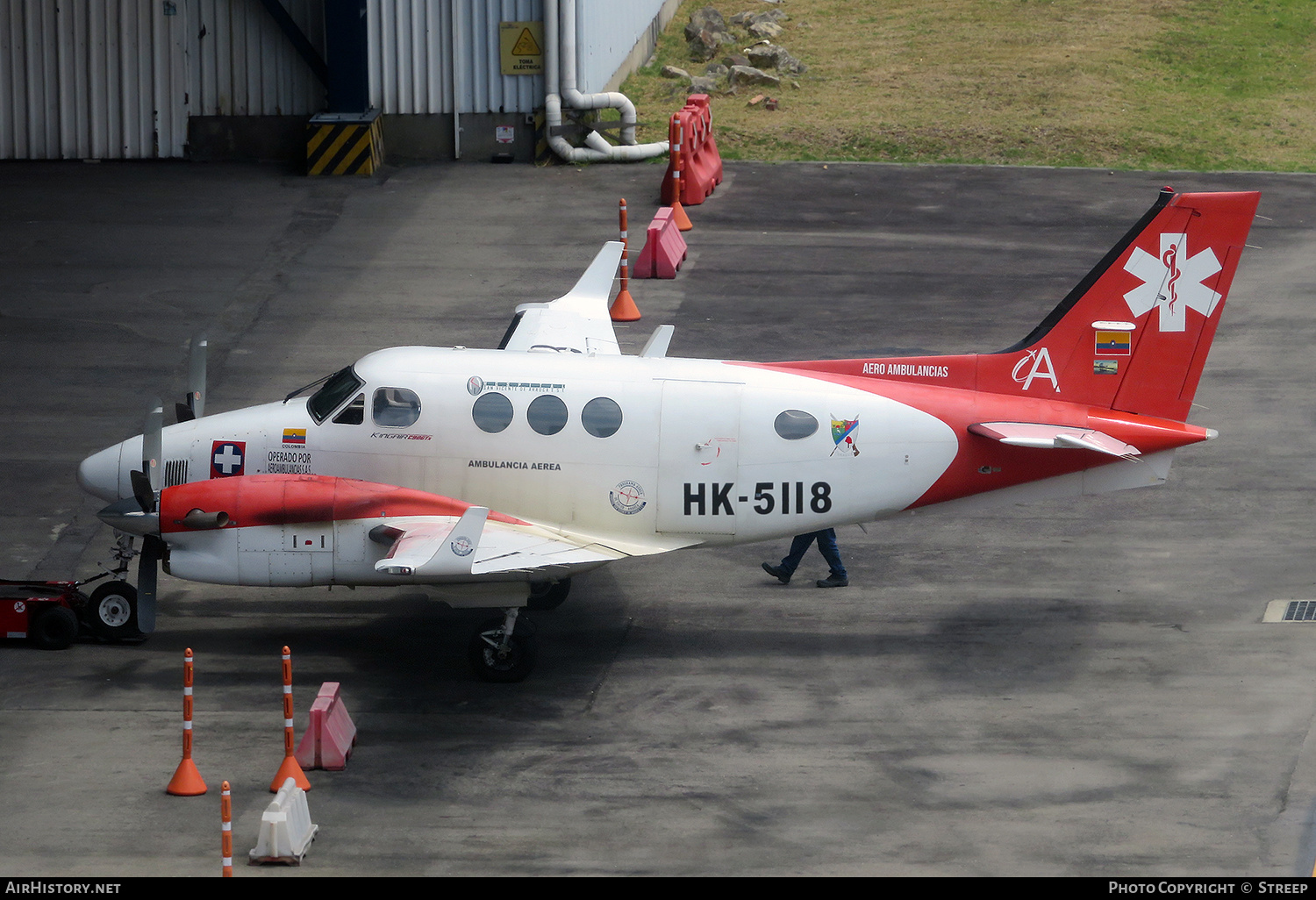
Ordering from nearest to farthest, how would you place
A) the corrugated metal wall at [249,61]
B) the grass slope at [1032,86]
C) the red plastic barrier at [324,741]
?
1. the red plastic barrier at [324,741]
2. the corrugated metal wall at [249,61]
3. the grass slope at [1032,86]

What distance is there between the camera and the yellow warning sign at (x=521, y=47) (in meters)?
32.0

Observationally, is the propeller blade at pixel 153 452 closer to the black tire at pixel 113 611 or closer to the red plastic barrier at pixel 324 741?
the black tire at pixel 113 611

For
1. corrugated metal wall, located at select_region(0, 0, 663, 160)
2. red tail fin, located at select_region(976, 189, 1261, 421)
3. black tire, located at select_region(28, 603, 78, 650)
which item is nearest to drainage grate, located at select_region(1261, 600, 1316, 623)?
red tail fin, located at select_region(976, 189, 1261, 421)

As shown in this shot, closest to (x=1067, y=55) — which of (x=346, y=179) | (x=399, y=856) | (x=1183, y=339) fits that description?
(x=346, y=179)

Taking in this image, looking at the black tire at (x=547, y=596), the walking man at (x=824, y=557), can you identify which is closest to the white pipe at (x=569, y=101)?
the walking man at (x=824, y=557)

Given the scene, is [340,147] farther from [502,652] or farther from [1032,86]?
[502,652]

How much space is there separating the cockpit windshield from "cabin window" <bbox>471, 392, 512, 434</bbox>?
1.18m

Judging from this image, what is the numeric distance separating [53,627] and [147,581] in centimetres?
131

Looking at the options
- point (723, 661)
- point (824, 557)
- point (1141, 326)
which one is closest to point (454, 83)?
point (824, 557)

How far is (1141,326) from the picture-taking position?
15430 mm

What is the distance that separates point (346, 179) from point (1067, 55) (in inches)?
764

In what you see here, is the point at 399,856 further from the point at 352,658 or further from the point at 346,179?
the point at 346,179

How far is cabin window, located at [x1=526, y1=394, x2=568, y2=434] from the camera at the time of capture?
1517 cm

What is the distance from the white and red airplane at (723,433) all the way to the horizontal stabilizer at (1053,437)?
0.04 metres
